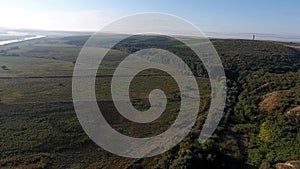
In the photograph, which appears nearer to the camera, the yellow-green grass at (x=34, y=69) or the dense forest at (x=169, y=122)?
the dense forest at (x=169, y=122)

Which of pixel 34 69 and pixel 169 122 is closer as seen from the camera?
pixel 169 122

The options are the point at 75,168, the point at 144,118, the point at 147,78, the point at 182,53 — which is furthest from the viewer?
the point at 182,53

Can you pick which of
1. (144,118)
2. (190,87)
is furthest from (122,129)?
(190,87)

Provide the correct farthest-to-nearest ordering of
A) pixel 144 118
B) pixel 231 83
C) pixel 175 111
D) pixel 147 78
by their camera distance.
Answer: pixel 147 78 → pixel 231 83 → pixel 175 111 → pixel 144 118

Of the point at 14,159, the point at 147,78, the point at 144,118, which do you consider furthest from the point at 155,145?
the point at 147,78

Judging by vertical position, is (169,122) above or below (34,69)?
below

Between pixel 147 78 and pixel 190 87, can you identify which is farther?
pixel 147 78

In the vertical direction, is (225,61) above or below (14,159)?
above

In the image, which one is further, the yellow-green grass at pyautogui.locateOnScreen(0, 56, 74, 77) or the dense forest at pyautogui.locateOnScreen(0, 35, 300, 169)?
the yellow-green grass at pyautogui.locateOnScreen(0, 56, 74, 77)

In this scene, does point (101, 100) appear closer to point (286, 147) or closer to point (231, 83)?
point (231, 83)
